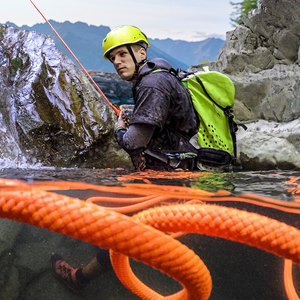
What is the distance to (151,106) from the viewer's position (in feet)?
7.14

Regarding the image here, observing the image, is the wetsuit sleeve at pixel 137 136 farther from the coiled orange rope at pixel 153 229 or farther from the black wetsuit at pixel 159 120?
the coiled orange rope at pixel 153 229

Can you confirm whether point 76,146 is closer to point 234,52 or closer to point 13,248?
point 13,248

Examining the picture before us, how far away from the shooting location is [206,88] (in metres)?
2.54

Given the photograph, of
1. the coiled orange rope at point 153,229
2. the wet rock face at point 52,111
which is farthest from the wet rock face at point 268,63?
the coiled orange rope at point 153,229

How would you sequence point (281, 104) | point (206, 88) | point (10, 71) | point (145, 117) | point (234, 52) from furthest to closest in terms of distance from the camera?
point (234, 52), point (281, 104), point (10, 71), point (206, 88), point (145, 117)

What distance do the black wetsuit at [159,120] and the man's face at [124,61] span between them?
21cm

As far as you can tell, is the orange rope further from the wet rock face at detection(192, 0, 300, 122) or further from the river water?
the wet rock face at detection(192, 0, 300, 122)

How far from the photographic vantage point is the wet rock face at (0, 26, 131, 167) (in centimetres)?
335

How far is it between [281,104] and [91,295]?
3.73 m

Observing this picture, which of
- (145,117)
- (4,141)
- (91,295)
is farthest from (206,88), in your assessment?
(4,141)

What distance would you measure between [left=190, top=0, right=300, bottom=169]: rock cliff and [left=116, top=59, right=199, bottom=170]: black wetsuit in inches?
64.3

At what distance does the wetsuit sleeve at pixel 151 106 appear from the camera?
2.18 m

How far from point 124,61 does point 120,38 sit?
187mm

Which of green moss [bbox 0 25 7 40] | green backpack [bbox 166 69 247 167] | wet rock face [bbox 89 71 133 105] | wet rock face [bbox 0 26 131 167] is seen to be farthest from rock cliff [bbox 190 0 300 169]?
green moss [bbox 0 25 7 40]
